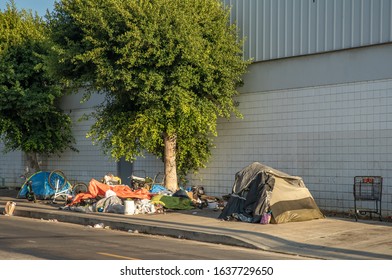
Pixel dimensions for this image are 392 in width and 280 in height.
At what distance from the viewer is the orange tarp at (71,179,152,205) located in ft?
63.5

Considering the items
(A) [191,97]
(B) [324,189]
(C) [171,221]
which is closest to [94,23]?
(A) [191,97]

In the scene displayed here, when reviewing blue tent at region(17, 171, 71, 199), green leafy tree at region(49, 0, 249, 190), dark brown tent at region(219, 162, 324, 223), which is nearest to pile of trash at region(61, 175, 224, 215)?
green leafy tree at region(49, 0, 249, 190)

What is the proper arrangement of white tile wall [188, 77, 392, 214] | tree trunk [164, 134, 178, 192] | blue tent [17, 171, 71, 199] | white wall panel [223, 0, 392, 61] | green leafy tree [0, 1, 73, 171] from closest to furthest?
white tile wall [188, 77, 392, 214] → white wall panel [223, 0, 392, 61] → tree trunk [164, 134, 178, 192] → blue tent [17, 171, 71, 199] → green leafy tree [0, 1, 73, 171]

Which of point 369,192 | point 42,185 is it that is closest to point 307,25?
point 369,192

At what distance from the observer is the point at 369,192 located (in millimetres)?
16547

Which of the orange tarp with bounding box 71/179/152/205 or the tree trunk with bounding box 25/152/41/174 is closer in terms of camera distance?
the orange tarp with bounding box 71/179/152/205

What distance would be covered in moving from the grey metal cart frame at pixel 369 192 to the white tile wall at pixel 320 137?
1.19ft

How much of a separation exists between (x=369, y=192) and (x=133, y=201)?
6852mm

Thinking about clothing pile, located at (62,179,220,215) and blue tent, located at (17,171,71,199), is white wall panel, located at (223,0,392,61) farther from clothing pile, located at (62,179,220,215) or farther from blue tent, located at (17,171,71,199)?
blue tent, located at (17,171,71,199)

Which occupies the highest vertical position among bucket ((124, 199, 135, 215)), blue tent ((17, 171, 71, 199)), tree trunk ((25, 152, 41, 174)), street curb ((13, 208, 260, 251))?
tree trunk ((25, 152, 41, 174))

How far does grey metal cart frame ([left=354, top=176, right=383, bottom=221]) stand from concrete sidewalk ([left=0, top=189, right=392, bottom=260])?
0.60 meters

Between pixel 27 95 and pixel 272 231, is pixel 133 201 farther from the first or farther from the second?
pixel 27 95

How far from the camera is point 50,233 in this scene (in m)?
14.9

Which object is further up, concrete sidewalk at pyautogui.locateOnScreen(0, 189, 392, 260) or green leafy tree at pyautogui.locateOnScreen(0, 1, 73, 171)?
green leafy tree at pyautogui.locateOnScreen(0, 1, 73, 171)
